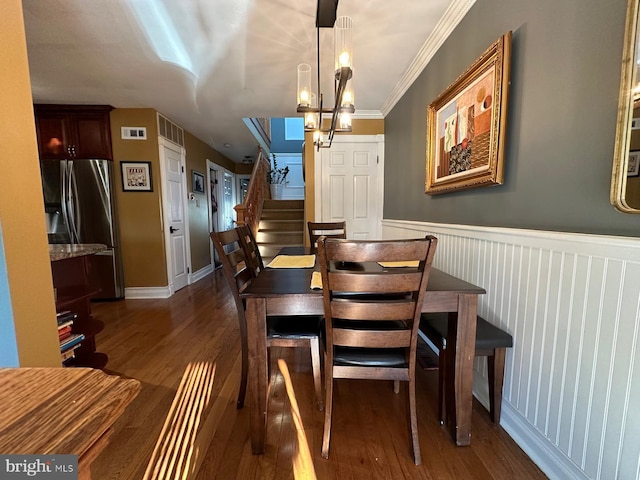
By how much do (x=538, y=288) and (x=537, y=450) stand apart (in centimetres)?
72

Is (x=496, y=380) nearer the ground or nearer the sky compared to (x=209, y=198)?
nearer the ground

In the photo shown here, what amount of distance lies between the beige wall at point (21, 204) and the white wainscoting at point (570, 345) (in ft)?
6.50

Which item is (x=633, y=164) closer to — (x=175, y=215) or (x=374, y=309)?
(x=374, y=309)

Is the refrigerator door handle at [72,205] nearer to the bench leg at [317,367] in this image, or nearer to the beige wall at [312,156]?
the beige wall at [312,156]

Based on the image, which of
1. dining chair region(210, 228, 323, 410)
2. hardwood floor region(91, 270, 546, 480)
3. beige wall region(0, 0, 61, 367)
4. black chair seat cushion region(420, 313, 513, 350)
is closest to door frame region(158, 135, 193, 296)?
hardwood floor region(91, 270, 546, 480)

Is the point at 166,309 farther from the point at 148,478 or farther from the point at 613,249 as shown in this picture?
the point at 613,249

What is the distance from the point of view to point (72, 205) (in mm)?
3385

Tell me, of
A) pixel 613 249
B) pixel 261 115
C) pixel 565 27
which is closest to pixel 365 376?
pixel 613 249

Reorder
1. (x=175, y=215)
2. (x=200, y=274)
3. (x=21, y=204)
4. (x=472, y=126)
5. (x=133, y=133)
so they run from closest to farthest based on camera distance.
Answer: (x=21, y=204) < (x=472, y=126) < (x=133, y=133) < (x=175, y=215) < (x=200, y=274)

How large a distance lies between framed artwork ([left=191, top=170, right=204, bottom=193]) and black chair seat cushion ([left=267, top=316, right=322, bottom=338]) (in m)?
3.74

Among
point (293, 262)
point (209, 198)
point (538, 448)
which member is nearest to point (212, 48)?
point (293, 262)

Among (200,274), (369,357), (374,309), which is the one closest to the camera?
(374,309)

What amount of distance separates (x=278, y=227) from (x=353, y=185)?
1.80m

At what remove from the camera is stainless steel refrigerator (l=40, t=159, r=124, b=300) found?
3.34 m
